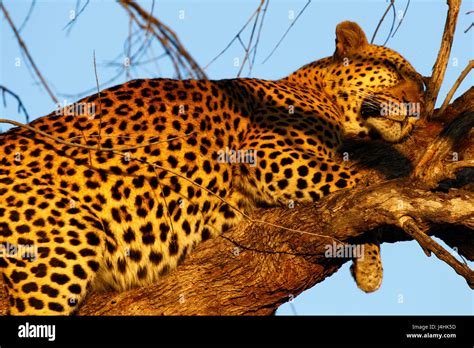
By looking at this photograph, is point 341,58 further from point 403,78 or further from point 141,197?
point 141,197

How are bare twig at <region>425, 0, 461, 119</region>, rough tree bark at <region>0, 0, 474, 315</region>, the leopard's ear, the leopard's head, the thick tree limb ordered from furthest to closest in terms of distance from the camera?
the leopard's ear
the leopard's head
the thick tree limb
bare twig at <region>425, 0, 461, 119</region>
rough tree bark at <region>0, 0, 474, 315</region>

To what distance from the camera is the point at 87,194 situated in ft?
19.3

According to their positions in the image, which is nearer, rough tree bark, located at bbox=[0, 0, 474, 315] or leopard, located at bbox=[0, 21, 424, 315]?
rough tree bark, located at bbox=[0, 0, 474, 315]

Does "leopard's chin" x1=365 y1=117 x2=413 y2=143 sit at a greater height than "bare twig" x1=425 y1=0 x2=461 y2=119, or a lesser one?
lesser

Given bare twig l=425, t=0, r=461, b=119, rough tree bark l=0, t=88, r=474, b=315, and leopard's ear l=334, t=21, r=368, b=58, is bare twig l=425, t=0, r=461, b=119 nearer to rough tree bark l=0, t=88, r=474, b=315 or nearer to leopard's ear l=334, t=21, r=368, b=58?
rough tree bark l=0, t=88, r=474, b=315

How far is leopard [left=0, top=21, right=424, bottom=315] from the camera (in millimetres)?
5559

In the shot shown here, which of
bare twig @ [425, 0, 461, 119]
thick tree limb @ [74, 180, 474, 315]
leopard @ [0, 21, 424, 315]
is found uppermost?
bare twig @ [425, 0, 461, 119]

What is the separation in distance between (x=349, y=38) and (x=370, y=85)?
0.57 m

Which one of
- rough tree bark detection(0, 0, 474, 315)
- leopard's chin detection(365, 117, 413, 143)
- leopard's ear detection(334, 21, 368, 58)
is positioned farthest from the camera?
leopard's ear detection(334, 21, 368, 58)

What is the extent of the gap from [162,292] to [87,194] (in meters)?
0.89

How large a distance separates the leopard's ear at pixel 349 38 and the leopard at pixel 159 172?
36cm

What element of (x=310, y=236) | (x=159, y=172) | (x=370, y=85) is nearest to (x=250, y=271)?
(x=310, y=236)

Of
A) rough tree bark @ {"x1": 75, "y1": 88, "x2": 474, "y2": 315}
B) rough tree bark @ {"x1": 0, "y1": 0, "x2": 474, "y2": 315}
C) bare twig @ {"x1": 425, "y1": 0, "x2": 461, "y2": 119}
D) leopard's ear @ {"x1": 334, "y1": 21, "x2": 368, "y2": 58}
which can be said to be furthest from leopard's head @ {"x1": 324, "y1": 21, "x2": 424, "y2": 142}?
bare twig @ {"x1": 425, "y1": 0, "x2": 461, "y2": 119}

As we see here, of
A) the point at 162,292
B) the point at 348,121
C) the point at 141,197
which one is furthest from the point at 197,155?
the point at 348,121
